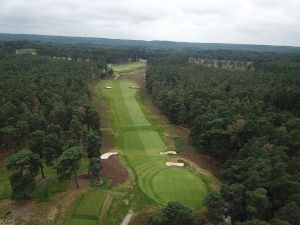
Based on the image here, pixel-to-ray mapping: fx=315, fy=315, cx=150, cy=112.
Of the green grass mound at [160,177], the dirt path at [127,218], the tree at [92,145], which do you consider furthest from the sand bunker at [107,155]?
the dirt path at [127,218]

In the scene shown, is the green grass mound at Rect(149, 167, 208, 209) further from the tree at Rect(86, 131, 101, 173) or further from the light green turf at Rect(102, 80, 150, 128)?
the light green turf at Rect(102, 80, 150, 128)

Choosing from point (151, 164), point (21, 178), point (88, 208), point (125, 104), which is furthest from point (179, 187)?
point (125, 104)

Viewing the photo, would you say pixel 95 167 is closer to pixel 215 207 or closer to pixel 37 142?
pixel 37 142

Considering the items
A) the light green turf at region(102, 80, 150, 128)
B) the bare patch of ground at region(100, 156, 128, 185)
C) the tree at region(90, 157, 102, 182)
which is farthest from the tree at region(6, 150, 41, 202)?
the light green turf at region(102, 80, 150, 128)

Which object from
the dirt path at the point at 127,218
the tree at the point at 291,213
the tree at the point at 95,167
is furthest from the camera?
the tree at the point at 95,167

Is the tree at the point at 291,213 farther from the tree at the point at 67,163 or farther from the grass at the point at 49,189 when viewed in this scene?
the grass at the point at 49,189

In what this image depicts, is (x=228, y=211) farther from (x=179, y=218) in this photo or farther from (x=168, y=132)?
(x=168, y=132)
